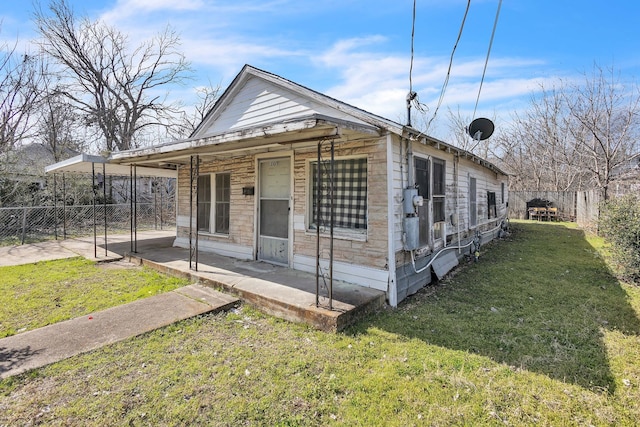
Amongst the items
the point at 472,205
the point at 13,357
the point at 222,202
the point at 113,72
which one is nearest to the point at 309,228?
the point at 222,202

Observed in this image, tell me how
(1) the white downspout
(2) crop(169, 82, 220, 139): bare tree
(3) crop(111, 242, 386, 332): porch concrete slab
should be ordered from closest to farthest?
(3) crop(111, 242, 386, 332): porch concrete slab
(1) the white downspout
(2) crop(169, 82, 220, 139): bare tree

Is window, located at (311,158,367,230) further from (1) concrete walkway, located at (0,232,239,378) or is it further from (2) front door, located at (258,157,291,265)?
(1) concrete walkway, located at (0,232,239,378)

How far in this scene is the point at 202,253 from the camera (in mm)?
7293

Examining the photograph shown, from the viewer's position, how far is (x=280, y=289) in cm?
457

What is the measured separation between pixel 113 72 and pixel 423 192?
845 inches

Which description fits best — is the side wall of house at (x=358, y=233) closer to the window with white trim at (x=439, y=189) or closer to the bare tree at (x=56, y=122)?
the window with white trim at (x=439, y=189)

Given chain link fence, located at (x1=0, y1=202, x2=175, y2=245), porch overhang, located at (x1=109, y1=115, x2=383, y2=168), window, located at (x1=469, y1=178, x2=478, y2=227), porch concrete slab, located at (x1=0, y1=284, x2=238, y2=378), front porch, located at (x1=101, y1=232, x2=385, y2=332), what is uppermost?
porch overhang, located at (x1=109, y1=115, x2=383, y2=168)

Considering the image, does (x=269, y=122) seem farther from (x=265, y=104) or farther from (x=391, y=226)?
(x=391, y=226)

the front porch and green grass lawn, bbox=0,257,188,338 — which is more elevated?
the front porch

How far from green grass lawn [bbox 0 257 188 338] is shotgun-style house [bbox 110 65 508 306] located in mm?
1340

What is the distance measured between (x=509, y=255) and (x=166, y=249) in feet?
28.8

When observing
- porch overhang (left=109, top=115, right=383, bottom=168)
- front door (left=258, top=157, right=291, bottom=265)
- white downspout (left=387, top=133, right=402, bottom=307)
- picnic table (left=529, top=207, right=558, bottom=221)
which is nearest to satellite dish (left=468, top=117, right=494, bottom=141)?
white downspout (left=387, top=133, right=402, bottom=307)

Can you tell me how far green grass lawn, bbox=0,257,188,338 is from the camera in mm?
4031

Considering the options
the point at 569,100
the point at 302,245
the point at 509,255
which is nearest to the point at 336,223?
the point at 302,245
